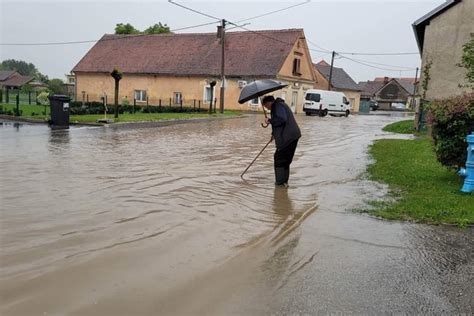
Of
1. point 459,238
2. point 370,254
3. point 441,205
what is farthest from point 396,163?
point 370,254

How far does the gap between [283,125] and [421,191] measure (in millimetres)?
2566

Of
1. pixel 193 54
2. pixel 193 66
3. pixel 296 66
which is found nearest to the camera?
pixel 193 66

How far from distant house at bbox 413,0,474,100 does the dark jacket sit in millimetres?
15511

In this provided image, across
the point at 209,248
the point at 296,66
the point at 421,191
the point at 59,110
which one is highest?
the point at 296,66

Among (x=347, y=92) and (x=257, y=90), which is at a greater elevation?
(x=347, y=92)

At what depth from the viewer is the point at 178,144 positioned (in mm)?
14812

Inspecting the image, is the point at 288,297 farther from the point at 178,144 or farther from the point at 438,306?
the point at 178,144

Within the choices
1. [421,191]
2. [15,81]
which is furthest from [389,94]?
[421,191]

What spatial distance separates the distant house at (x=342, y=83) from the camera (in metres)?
57.8

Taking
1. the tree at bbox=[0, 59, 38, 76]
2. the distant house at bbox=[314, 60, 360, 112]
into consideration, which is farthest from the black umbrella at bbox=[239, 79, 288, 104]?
the tree at bbox=[0, 59, 38, 76]

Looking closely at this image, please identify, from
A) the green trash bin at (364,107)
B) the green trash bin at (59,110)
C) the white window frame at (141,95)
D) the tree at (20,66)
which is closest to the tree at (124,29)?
A: the white window frame at (141,95)

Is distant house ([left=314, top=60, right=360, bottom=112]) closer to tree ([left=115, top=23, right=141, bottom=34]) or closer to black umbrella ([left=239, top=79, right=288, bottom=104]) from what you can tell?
tree ([left=115, top=23, right=141, bottom=34])

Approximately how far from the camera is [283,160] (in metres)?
8.61

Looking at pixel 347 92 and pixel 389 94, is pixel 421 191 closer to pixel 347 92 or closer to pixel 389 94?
pixel 347 92
